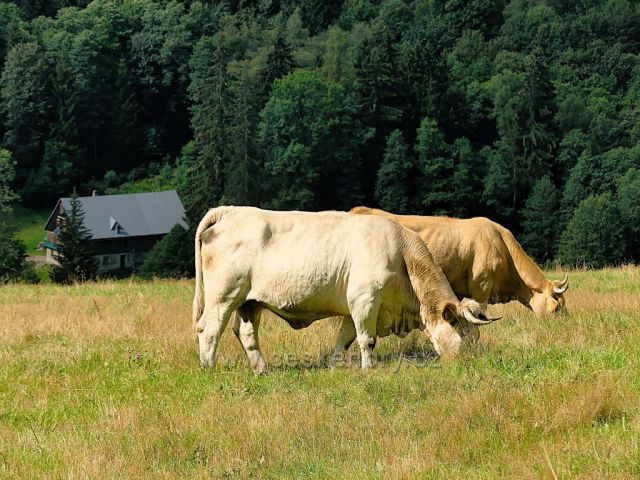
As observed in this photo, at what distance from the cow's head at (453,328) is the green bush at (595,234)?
76125mm

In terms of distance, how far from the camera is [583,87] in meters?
132

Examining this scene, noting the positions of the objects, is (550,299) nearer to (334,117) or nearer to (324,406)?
(324,406)

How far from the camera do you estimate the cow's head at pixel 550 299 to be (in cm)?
1703

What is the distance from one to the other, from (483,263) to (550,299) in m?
1.14

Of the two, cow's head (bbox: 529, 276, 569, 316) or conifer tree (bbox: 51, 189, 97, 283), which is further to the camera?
conifer tree (bbox: 51, 189, 97, 283)

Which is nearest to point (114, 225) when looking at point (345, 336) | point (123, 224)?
point (123, 224)

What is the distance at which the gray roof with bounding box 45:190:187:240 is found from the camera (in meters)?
103

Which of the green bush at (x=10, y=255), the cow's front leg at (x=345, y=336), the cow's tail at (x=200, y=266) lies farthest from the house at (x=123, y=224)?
the cow's front leg at (x=345, y=336)

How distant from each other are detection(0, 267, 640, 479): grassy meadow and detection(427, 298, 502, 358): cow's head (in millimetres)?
234

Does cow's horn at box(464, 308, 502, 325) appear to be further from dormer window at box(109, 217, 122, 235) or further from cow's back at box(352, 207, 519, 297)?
dormer window at box(109, 217, 122, 235)

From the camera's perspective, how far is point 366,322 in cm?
1346

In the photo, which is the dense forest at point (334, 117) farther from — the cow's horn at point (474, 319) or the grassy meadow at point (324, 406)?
the cow's horn at point (474, 319)

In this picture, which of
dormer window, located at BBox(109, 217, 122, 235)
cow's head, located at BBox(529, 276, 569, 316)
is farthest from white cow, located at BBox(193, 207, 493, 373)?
dormer window, located at BBox(109, 217, 122, 235)

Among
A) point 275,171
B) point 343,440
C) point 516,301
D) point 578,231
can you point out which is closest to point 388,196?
point 275,171
